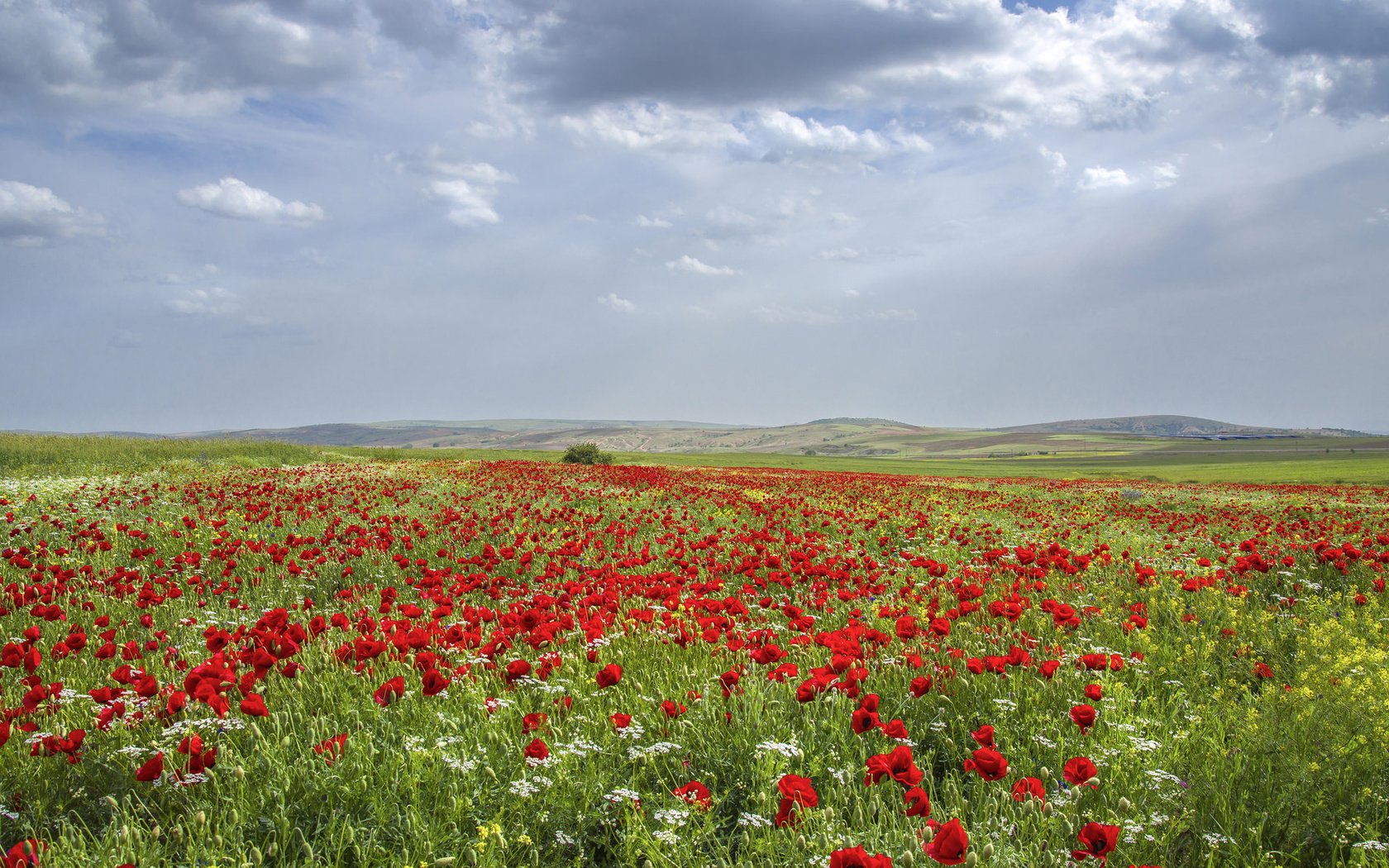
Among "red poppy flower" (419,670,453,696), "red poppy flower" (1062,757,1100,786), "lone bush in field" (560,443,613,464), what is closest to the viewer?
"red poppy flower" (1062,757,1100,786)

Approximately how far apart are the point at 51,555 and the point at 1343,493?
37.9 m

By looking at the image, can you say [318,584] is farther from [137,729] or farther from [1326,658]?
[1326,658]

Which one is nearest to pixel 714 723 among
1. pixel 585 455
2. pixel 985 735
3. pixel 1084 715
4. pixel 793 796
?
pixel 793 796

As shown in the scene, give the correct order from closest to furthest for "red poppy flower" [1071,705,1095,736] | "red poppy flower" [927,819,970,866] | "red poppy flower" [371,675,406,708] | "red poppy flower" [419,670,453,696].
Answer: "red poppy flower" [927,819,970,866] < "red poppy flower" [1071,705,1095,736] < "red poppy flower" [419,670,453,696] < "red poppy flower" [371,675,406,708]

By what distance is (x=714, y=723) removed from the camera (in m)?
4.01

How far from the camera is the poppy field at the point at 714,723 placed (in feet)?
10.1

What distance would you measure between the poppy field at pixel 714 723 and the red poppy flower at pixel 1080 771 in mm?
14

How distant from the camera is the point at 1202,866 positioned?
10.5ft

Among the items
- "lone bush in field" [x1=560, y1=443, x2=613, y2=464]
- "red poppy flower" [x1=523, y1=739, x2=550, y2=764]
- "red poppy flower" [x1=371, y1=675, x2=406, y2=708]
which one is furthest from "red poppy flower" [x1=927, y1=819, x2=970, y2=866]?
"lone bush in field" [x1=560, y1=443, x2=613, y2=464]

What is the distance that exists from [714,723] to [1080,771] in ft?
5.96

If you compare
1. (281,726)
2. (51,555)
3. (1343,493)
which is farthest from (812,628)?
(1343,493)

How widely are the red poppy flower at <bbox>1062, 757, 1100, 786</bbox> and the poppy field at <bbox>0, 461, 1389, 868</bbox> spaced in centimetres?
1

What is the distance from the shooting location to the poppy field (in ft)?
10.1

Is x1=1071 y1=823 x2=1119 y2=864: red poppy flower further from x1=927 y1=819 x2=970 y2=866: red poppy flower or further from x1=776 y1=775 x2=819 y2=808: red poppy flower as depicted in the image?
x1=776 y1=775 x2=819 y2=808: red poppy flower
